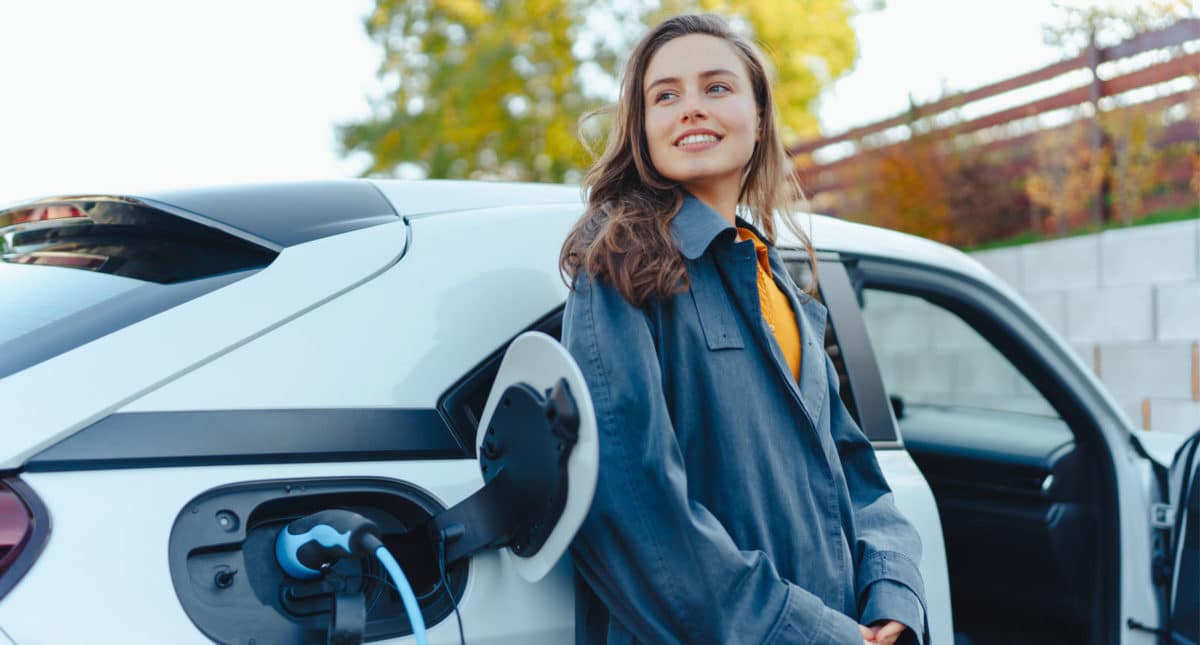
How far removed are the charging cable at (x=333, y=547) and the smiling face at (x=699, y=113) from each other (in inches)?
32.3

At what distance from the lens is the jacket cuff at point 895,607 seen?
1738 mm

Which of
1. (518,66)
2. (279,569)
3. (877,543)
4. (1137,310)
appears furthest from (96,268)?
(518,66)

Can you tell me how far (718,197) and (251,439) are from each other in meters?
0.93

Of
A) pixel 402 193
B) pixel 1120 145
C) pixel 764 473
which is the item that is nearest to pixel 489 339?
pixel 402 193

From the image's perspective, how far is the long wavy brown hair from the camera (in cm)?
159

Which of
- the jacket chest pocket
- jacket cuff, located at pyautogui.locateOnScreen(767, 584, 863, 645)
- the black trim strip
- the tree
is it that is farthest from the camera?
the tree

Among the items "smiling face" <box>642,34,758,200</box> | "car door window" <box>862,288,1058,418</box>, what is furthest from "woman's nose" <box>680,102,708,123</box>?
"car door window" <box>862,288,1058,418</box>

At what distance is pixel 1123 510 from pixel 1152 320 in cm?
361

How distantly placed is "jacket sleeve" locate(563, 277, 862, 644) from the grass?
234 inches

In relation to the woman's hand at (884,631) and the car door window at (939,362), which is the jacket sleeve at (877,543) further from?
the car door window at (939,362)

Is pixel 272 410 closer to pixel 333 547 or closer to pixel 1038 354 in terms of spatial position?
pixel 333 547

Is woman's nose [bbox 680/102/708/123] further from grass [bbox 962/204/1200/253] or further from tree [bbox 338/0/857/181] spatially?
tree [bbox 338/0/857/181]

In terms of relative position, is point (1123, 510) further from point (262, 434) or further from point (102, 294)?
point (102, 294)

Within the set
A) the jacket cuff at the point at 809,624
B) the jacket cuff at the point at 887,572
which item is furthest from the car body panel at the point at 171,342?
the jacket cuff at the point at 887,572
